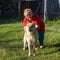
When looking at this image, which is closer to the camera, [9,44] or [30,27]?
[30,27]

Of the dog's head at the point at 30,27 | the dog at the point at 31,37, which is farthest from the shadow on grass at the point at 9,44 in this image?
the dog's head at the point at 30,27

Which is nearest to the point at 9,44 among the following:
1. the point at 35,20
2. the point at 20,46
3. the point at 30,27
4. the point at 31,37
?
the point at 20,46

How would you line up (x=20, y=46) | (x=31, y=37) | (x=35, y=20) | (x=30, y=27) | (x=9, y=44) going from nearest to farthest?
(x=30, y=27), (x=31, y=37), (x=35, y=20), (x=20, y=46), (x=9, y=44)

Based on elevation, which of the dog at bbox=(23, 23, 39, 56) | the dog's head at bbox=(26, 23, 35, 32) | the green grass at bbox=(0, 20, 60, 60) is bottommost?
the green grass at bbox=(0, 20, 60, 60)

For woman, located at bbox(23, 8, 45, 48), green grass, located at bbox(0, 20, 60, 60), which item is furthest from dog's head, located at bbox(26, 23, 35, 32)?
green grass, located at bbox(0, 20, 60, 60)

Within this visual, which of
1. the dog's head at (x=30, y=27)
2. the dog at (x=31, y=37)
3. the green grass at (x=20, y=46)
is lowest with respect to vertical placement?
the green grass at (x=20, y=46)

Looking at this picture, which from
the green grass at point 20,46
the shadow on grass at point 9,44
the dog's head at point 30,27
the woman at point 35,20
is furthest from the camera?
the shadow on grass at point 9,44

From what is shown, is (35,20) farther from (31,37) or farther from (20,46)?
(20,46)

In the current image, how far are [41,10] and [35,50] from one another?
11072mm

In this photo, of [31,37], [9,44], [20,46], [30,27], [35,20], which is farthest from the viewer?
[9,44]

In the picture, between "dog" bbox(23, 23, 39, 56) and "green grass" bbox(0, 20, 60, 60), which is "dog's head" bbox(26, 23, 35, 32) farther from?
"green grass" bbox(0, 20, 60, 60)

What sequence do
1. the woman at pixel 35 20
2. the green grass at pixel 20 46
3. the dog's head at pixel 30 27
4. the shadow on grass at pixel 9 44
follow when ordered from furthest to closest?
the shadow on grass at pixel 9 44
the woman at pixel 35 20
the green grass at pixel 20 46
the dog's head at pixel 30 27

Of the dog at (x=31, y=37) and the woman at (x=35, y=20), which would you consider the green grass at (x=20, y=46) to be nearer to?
the dog at (x=31, y=37)

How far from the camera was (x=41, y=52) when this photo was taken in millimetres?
8992
